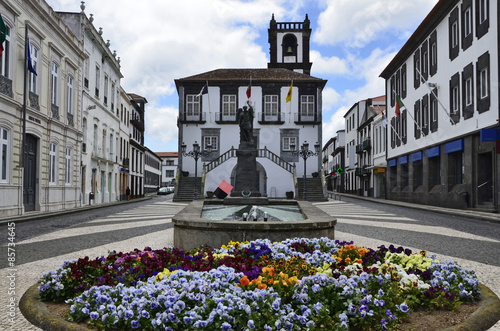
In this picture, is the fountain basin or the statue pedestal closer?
the fountain basin

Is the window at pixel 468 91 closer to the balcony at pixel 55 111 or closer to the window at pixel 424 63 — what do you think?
the window at pixel 424 63

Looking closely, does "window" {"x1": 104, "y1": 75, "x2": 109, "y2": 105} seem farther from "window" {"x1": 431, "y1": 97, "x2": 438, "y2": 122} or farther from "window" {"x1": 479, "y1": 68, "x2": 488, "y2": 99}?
"window" {"x1": 479, "y1": 68, "x2": 488, "y2": 99}

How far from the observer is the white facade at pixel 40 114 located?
16.3m

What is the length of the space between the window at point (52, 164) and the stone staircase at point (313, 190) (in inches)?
677

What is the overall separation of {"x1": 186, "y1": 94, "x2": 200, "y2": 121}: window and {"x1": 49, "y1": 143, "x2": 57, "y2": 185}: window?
19.8 metres

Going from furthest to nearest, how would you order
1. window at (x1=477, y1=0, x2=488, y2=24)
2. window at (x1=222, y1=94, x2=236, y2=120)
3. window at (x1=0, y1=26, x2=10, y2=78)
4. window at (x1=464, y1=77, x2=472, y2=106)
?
window at (x1=222, y1=94, x2=236, y2=120), window at (x1=464, y1=77, x2=472, y2=106), window at (x1=477, y1=0, x2=488, y2=24), window at (x1=0, y1=26, x2=10, y2=78)

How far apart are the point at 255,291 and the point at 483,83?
20.8 meters

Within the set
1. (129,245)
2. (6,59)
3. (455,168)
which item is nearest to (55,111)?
(6,59)

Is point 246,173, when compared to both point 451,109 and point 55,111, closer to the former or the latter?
point 55,111

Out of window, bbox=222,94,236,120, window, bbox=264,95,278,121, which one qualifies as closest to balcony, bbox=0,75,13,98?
window, bbox=222,94,236,120

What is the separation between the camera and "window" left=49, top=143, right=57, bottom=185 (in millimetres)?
20523

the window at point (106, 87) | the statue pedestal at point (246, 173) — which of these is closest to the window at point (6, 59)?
the statue pedestal at point (246, 173)

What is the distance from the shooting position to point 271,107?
40938 millimetres

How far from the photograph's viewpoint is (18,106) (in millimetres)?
16859
